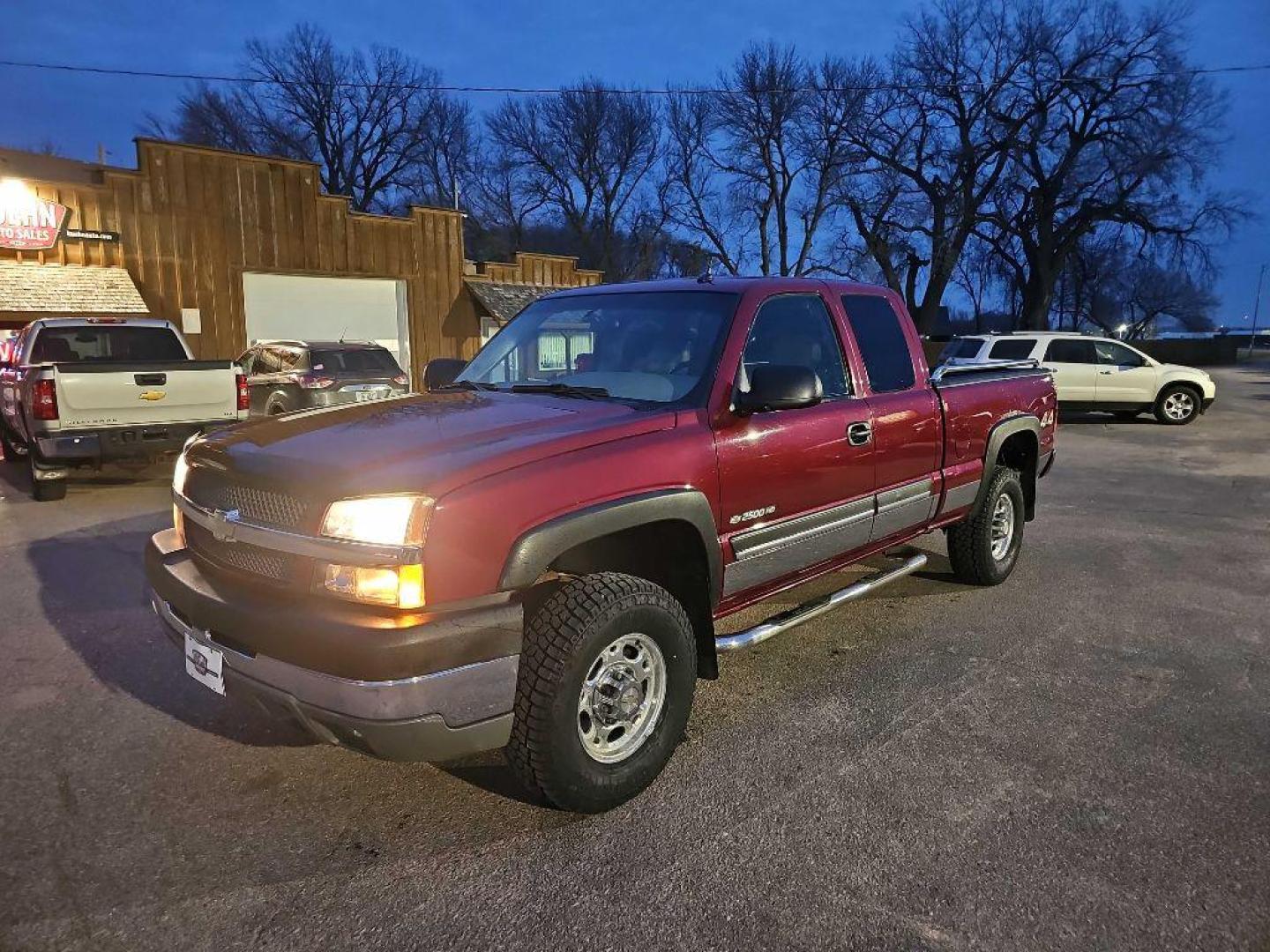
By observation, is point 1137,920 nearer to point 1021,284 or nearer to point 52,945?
point 52,945

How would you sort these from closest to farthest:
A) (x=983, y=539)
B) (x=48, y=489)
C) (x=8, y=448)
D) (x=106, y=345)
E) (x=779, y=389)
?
(x=779, y=389) < (x=983, y=539) < (x=48, y=489) < (x=106, y=345) < (x=8, y=448)

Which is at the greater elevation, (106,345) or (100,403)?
(106,345)

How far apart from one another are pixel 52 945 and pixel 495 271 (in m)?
24.0

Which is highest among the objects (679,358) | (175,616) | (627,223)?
(627,223)

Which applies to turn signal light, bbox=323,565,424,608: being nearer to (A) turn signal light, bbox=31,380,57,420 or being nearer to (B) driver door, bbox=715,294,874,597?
(B) driver door, bbox=715,294,874,597

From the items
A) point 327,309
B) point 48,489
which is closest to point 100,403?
point 48,489

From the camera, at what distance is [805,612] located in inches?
157

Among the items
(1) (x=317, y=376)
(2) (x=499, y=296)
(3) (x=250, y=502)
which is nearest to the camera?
(3) (x=250, y=502)

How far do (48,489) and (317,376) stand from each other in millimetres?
3904

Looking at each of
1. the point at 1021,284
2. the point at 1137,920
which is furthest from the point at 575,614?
the point at 1021,284

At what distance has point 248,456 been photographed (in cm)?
294

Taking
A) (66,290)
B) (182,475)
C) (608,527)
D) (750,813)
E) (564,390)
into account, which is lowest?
(750,813)

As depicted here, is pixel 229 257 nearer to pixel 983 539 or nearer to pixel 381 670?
pixel 983 539

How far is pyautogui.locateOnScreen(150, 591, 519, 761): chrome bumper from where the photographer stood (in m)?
2.46
